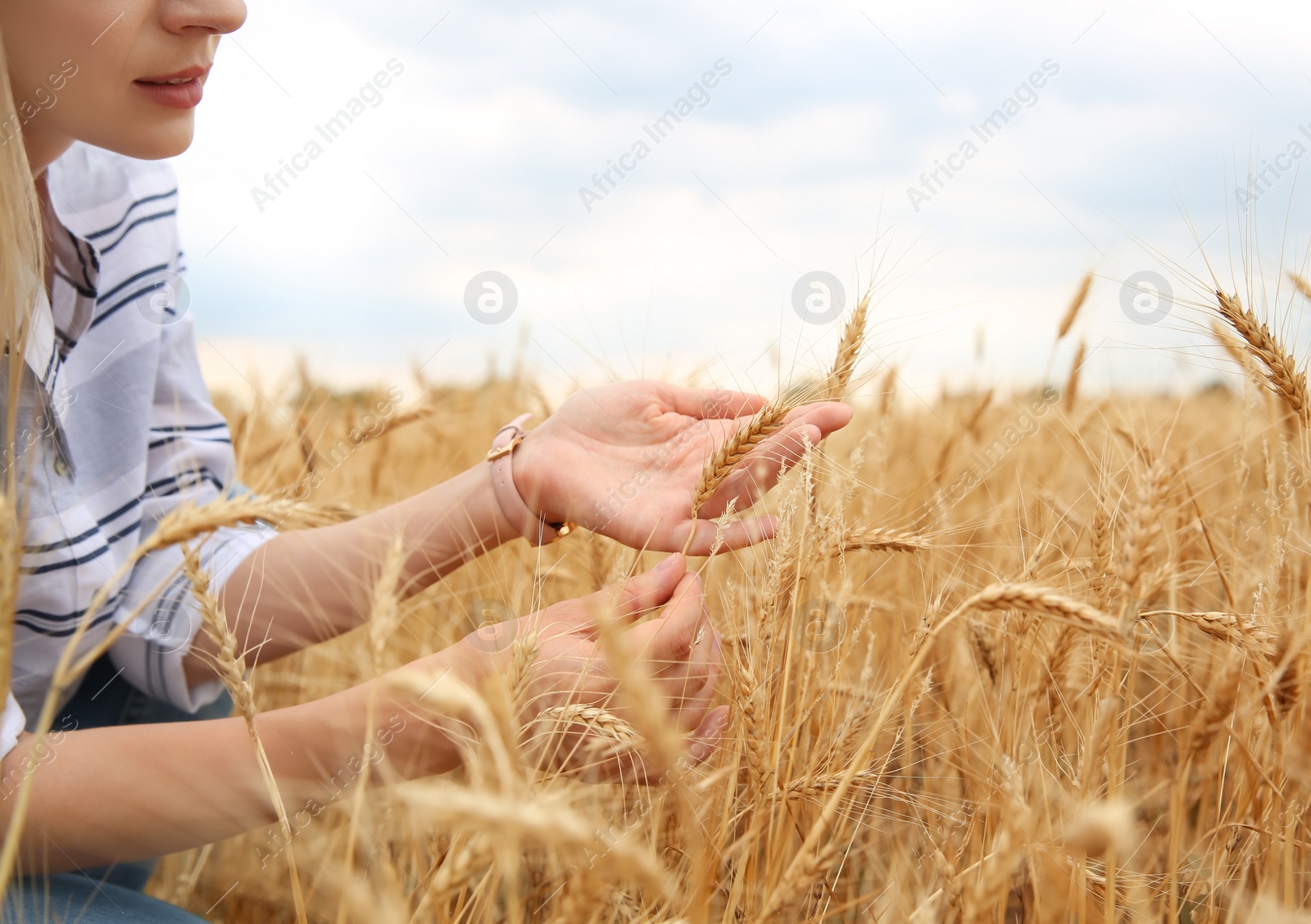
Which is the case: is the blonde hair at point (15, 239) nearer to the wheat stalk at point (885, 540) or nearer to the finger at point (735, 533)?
the finger at point (735, 533)

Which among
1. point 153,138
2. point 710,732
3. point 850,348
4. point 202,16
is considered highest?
point 202,16

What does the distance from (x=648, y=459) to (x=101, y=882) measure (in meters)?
0.87

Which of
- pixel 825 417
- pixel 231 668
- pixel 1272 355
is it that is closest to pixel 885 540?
pixel 825 417

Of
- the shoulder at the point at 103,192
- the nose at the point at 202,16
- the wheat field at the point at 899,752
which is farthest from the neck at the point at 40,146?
the wheat field at the point at 899,752

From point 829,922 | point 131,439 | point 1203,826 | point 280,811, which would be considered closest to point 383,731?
point 280,811

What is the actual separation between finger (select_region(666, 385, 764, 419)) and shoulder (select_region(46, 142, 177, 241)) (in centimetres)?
106

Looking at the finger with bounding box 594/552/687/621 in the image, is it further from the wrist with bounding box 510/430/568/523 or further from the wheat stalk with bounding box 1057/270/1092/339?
the wheat stalk with bounding box 1057/270/1092/339

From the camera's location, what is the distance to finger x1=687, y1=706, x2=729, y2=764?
3.44 ft

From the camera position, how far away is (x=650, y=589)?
100 cm

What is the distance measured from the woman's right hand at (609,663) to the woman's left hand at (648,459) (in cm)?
12

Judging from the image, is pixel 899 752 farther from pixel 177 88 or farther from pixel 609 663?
pixel 177 88

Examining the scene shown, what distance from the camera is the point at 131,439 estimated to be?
146 centimetres

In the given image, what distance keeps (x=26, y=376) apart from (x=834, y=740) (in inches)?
47.1

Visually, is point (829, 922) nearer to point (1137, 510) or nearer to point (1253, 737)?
point (1253, 737)
